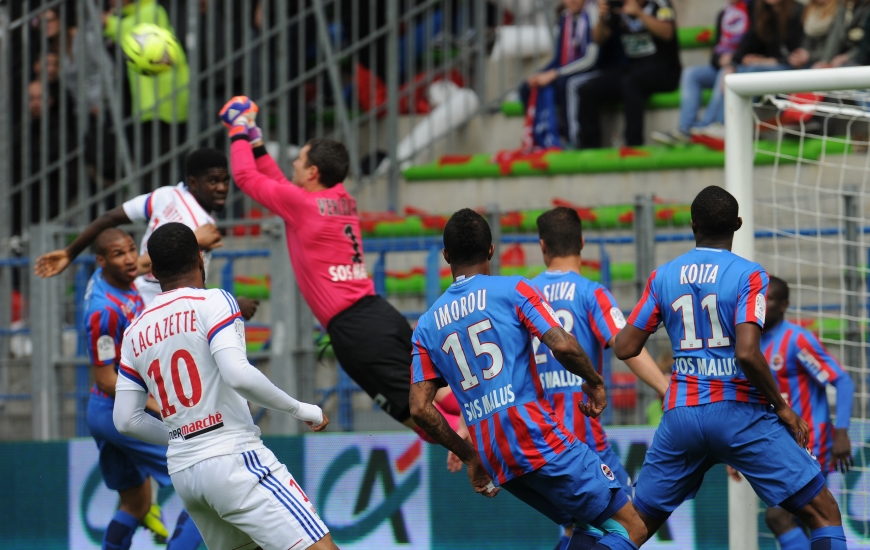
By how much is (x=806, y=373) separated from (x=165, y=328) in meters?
4.09

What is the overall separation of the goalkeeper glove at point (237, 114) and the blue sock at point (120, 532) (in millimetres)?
2479

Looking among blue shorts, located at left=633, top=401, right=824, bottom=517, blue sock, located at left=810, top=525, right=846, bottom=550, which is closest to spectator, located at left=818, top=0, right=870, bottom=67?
blue shorts, located at left=633, top=401, right=824, bottom=517

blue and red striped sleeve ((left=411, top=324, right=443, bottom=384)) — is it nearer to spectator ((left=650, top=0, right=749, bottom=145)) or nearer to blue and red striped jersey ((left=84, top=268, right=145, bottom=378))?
blue and red striped jersey ((left=84, top=268, right=145, bottom=378))

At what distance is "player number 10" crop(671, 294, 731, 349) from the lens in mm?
5484

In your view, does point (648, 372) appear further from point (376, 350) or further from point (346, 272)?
point (346, 272)

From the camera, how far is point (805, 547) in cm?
676

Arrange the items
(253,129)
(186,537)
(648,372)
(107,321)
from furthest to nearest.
A: (253,129)
(107,321)
(186,537)
(648,372)

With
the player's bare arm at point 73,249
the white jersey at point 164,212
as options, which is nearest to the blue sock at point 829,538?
the white jersey at point 164,212

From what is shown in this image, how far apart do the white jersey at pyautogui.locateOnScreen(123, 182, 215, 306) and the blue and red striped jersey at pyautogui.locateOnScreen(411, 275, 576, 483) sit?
2.32m

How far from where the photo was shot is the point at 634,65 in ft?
38.4

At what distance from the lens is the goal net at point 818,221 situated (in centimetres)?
709

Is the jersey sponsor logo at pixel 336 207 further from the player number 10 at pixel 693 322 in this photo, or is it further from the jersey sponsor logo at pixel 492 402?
the player number 10 at pixel 693 322

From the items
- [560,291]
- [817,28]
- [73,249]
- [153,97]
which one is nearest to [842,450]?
[560,291]

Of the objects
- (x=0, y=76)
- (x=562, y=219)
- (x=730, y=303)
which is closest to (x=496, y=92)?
(x=0, y=76)
